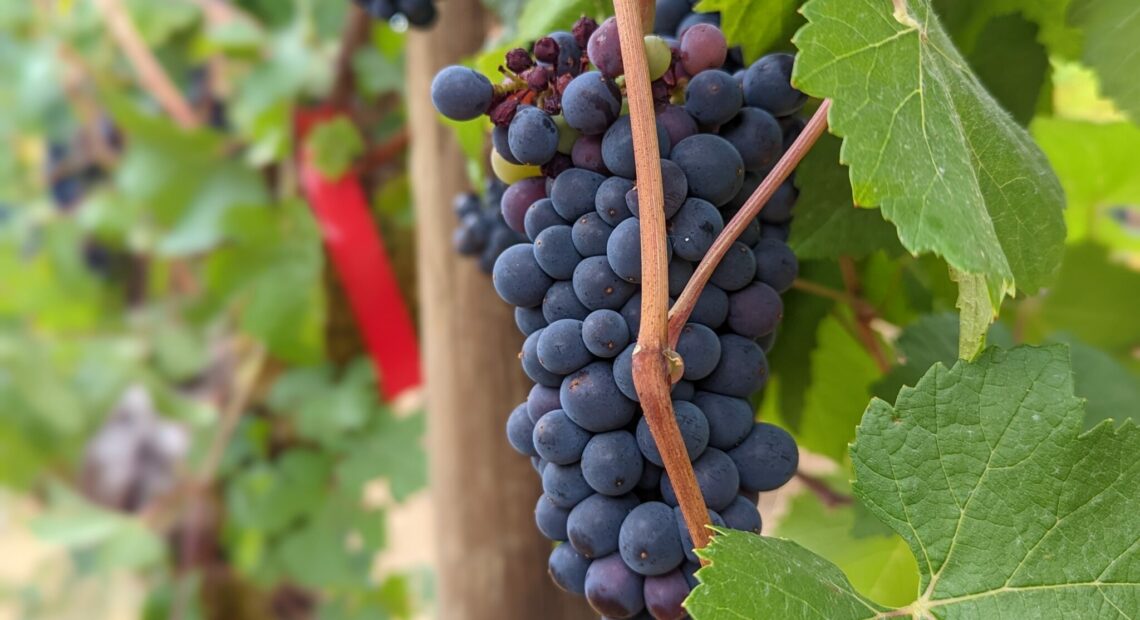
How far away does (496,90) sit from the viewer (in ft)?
1.35

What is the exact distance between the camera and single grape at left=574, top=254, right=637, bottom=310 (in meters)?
0.37

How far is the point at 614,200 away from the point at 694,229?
4 centimetres

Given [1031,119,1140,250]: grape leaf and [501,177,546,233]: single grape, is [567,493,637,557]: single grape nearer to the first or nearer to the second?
[501,177,546,233]: single grape

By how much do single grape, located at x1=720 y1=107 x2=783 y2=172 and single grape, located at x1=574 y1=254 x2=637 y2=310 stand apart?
3.3 inches

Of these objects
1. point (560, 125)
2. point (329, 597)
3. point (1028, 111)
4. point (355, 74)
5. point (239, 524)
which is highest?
point (560, 125)

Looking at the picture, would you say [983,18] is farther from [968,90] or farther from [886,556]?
[886,556]

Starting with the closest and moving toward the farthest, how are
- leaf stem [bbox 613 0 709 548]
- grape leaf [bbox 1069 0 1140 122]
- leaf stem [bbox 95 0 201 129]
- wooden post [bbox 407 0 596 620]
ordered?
leaf stem [bbox 613 0 709 548], grape leaf [bbox 1069 0 1140 122], wooden post [bbox 407 0 596 620], leaf stem [bbox 95 0 201 129]

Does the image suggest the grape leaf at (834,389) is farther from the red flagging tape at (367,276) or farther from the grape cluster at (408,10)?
the red flagging tape at (367,276)

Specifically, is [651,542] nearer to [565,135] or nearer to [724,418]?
[724,418]

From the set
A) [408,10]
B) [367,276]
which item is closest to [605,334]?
[408,10]

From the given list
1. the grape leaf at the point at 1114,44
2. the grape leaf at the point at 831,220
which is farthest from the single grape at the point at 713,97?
the grape leaf at the point at 1114,44

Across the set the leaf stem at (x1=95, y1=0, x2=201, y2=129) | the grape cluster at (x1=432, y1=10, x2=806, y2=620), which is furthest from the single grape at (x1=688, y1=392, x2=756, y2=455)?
the leaf stem at (x1=95, y1=0, x2=201, y2=129)

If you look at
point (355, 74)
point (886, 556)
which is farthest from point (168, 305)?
point (886, 556)

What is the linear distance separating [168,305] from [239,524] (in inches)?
21.7
